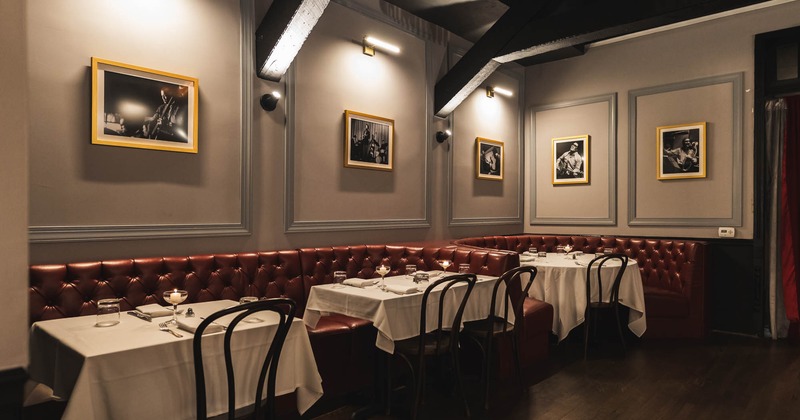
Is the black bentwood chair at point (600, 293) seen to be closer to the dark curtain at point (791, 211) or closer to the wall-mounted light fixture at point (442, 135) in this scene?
the dark curtain at point (791, 211)

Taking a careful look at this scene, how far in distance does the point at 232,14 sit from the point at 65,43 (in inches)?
49.7

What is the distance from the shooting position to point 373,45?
16.6 ft

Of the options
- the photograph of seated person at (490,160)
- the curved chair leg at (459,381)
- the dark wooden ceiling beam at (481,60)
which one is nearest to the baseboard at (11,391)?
the curved chair leg at (459,381)

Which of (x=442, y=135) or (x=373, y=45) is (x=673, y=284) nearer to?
(x=442, y=135)

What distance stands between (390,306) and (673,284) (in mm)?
3894

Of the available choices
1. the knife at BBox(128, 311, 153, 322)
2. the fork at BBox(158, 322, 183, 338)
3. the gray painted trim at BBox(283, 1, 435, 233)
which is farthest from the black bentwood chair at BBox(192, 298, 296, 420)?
the gray painted trim at BBox(283, 1, 435, 233)

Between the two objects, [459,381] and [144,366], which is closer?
[144,366]

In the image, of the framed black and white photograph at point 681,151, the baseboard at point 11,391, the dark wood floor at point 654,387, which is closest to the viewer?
the baseboard at point 11,391

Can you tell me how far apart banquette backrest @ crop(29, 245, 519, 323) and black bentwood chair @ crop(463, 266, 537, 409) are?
1.47 ft

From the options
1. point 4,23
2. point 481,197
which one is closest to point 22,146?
point 4,23

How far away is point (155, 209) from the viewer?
354 cm

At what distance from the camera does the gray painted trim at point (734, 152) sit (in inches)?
212

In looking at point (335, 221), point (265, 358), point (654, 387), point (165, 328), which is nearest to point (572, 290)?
point (654, 387)

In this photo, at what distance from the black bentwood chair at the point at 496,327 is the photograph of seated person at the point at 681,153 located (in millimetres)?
3194
